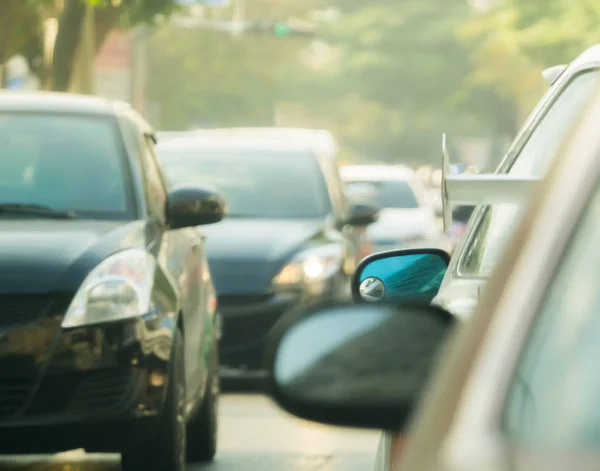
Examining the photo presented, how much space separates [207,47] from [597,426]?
65.6 m

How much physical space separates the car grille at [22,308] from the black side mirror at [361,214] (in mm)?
6653

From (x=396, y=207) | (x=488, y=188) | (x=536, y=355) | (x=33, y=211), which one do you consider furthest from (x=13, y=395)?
(x=396, y=207)

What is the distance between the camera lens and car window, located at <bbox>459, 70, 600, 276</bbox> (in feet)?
13.0

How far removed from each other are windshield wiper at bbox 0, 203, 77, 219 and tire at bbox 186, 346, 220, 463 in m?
1.32

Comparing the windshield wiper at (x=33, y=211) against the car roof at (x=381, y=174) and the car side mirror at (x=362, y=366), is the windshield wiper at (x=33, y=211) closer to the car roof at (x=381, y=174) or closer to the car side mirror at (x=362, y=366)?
the car side mirror at (x=362, y=366)

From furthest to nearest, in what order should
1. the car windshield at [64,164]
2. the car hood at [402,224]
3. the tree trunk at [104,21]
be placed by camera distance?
the tree trunk at [104,21] < the car hood at [402,224] < the car windshield at [64,164]

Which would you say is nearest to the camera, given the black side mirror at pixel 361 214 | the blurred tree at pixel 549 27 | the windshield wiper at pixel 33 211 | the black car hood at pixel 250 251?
the windshield wiper at pixel 33 211

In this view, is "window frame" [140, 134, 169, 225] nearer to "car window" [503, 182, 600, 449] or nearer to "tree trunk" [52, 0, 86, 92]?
"car window" [503, 182, 600, 449]

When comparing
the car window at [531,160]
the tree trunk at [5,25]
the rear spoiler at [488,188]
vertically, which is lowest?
the tree trunk at [5,25]

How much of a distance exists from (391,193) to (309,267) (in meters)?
12.8

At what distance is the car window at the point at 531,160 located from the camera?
397 centimetres

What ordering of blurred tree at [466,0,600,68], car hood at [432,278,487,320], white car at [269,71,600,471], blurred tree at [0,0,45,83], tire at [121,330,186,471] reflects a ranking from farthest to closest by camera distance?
blurred tree at [466,0,600,68], blurred tree at [0,0,45,83], tire at [121,330,186,471], car hood at [432,278,487,320], white car at [269,71,600,471]

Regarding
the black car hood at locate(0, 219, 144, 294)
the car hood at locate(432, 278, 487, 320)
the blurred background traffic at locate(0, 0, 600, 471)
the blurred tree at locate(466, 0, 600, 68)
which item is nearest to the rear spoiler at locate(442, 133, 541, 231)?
the blurred background traffic at locate(0, 0, 600, 471)

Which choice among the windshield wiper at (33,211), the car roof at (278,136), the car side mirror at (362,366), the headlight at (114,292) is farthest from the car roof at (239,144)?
the car side mirror at (362,366)
